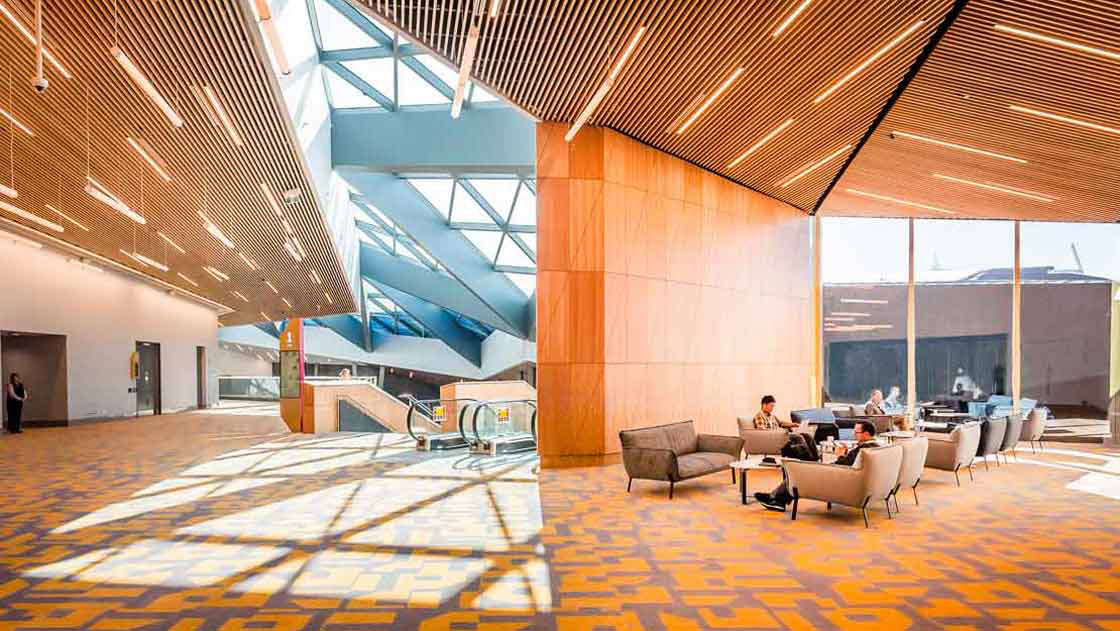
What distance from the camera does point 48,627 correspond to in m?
4.30

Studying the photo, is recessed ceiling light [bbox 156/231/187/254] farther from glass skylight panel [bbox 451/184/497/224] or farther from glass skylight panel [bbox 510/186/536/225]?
glass skylight panel [bbox 510/186/536/225]

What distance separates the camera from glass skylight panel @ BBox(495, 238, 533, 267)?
2022cm

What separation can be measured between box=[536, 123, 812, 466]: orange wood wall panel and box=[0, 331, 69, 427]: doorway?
14.0m

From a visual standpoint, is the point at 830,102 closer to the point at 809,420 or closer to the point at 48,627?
the point at 809,420

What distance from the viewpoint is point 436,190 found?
18.3 metres

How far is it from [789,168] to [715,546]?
8.44 meters

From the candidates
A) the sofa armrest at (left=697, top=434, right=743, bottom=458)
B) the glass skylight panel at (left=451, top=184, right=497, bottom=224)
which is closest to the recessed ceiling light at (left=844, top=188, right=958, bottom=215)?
the sofa armrest at (left=697, top=434, right=743, bottom=458)

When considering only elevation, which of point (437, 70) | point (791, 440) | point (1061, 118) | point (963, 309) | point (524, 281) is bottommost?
point (791, 440)

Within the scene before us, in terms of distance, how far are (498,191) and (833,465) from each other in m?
12.0

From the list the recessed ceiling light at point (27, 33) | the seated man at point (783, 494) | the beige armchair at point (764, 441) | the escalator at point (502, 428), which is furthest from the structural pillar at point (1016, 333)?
the recessed ceiling light at point (27, 33)

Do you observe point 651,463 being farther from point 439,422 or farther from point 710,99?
point 439,422

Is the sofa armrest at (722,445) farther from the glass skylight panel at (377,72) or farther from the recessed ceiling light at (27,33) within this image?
the glass skylight panel at (377,72)

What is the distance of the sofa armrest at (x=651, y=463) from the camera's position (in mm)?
8164

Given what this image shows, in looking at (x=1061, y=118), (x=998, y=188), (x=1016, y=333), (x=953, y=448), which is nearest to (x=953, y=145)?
(x=1061, y=118)
